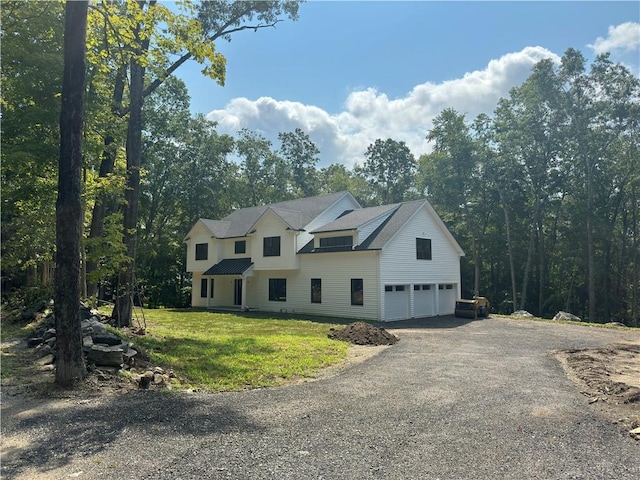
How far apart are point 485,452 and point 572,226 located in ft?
117

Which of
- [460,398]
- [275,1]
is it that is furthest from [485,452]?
[275,1]

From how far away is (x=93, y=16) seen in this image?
9414 mm

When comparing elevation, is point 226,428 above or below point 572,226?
below

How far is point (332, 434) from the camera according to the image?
5.27m

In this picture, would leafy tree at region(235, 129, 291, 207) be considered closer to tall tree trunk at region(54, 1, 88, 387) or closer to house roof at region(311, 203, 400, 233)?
house roof at region(311, 203, 400, 233)

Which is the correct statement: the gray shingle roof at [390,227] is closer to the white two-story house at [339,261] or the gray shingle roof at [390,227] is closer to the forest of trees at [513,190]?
the white two-story house at [339,261]

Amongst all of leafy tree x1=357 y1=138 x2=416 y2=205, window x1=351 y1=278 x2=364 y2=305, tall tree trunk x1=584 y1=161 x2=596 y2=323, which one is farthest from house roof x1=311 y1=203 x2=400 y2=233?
leafy tree x1=357 y1=138 x2=416 y2=205

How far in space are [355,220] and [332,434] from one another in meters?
19.2

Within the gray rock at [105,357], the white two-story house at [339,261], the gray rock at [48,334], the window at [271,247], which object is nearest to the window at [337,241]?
the white two-story house at [339,261]

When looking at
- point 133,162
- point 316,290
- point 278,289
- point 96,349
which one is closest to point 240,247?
point 278,289

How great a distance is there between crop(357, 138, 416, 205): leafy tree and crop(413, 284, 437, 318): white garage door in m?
26.6

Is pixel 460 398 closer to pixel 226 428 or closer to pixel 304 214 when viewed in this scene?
pixel 226 428

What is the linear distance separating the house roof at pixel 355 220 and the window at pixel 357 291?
278cm

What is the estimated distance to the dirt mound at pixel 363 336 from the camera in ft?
45.0
